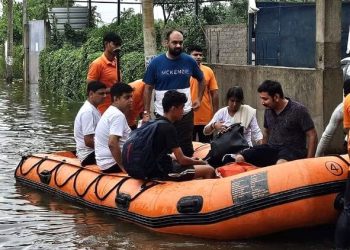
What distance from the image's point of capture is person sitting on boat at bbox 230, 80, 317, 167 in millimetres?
8312

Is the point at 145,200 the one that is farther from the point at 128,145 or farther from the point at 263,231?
the point at 263,231

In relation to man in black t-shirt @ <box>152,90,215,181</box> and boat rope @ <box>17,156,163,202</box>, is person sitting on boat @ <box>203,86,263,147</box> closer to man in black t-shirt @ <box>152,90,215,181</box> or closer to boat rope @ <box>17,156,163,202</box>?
man in black t-shirt @ <box>152,90,215,181</box>

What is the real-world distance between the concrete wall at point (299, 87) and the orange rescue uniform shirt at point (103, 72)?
9.48 feet

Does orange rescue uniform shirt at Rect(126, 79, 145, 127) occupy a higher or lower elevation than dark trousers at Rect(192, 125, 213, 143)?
higher

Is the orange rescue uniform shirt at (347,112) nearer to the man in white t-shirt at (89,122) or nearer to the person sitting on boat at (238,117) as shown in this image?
the person sitting on boat at (238,117)

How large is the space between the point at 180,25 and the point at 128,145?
11557mm

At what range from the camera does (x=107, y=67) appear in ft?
35.4

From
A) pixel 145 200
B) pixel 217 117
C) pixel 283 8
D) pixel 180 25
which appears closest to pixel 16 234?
pixel 145 200

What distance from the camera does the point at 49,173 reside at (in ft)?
33.9

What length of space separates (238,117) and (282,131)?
54.2 inches

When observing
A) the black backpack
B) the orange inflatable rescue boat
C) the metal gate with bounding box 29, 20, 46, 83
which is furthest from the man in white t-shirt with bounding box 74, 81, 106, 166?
the metal gate with bounding box 29, 20, 46, 83

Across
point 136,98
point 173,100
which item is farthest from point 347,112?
point 136,98

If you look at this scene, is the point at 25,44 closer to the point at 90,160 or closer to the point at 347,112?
the point at 90,160

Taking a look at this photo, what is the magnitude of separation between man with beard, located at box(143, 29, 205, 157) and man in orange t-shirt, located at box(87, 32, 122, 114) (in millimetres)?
864
